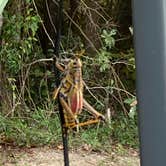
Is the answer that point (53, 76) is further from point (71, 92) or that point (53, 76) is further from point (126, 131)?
point (71, 92)

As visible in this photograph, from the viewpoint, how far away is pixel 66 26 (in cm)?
337

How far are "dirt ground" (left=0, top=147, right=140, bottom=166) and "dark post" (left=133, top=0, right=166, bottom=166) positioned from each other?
182 cm

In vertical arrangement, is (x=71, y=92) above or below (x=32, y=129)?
above

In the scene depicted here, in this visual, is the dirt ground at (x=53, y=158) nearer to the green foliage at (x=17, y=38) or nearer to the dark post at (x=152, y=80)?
the green foliage at (x=17, y=38)

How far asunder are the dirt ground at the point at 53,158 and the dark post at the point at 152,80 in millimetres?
1816

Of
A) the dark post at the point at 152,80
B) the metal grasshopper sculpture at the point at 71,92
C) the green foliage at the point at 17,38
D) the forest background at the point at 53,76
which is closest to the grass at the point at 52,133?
the forest background at the point at 53,76

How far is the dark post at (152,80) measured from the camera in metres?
0.55

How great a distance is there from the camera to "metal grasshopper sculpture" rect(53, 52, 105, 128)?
0.68 metres

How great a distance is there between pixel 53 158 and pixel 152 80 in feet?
→ 6.27

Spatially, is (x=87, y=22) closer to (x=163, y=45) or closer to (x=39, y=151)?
(x=39, y=151)

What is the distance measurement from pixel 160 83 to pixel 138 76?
2 centimetres

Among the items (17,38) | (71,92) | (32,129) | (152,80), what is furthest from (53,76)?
(152,80)

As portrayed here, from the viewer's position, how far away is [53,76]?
10.1 ft

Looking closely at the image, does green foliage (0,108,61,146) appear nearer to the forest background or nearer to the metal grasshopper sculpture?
the forest background
